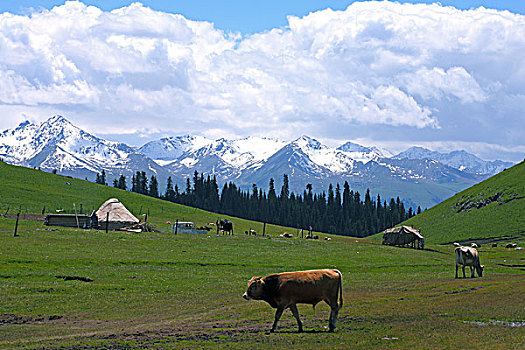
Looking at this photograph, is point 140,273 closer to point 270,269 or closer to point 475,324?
point 270,269

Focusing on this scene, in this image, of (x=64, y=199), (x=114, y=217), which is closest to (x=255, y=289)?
(x=114, y=217)

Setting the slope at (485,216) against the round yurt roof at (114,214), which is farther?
the slope at (485,216)

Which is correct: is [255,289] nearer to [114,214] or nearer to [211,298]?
[211,298]

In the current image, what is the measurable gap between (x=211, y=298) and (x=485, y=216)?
148 m

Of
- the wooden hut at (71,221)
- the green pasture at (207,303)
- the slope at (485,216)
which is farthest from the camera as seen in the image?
the slope at (485,216)

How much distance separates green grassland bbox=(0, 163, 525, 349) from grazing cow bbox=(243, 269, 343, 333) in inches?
47.3

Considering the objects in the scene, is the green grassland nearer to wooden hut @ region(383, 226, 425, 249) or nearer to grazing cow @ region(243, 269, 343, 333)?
grazing cow @ region(243, 269, 343, 333)

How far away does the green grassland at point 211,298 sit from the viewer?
22.9m

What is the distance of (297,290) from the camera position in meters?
24.6

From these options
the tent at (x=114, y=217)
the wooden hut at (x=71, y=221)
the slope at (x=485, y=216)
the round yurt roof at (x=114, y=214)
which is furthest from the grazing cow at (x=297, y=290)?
the slope at (x=485, y=216)

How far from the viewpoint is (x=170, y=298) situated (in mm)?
40375

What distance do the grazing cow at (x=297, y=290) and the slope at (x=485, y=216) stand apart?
129130mm

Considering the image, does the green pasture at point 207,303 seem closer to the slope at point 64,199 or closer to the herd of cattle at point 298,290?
the herd of cattle at point 298,290

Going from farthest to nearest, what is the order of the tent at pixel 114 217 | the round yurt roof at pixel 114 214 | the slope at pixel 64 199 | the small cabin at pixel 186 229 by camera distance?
the slope at pixel 64 199, the small cabin at pixel 186 229, the round yurt roof at pixel 114 214, the tent at pixel 114 217
